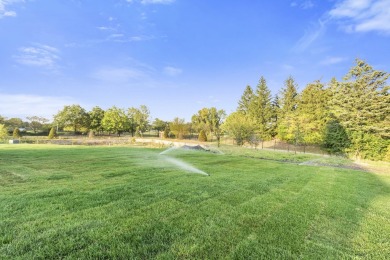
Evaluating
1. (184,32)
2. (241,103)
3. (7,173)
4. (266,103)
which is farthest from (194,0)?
(241,103)

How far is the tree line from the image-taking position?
2020cm

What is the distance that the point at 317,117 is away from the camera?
95.6 ft

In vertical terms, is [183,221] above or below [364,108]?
below

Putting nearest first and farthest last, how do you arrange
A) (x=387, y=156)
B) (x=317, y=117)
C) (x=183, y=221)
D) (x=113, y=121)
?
(x=183, y=221)
(x=387, y=156)
(x=317, y=117)
(x=113, y=121)

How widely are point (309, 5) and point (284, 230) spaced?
50.9ft

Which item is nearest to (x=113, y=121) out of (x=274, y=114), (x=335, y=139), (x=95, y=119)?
(x=95, y=119)

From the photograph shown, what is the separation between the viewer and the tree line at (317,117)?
66.3ft

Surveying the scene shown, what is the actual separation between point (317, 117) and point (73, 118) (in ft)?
175

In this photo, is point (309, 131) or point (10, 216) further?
point (309, 131)

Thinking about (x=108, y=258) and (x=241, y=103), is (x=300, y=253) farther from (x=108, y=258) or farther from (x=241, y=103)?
(x=241, y=103)

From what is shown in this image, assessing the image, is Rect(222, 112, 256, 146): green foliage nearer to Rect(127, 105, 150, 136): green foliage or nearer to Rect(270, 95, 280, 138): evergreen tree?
Rect(270, 95, 280, 138): evergreen tree

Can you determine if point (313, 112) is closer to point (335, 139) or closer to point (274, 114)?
point (335, 139)

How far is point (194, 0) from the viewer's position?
12.7 meters

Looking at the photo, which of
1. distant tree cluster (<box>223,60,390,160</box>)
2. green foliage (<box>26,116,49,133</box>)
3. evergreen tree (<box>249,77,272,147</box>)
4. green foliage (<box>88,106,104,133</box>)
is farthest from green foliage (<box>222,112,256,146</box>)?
green foliage (<box>26,116,49,133</box>)
